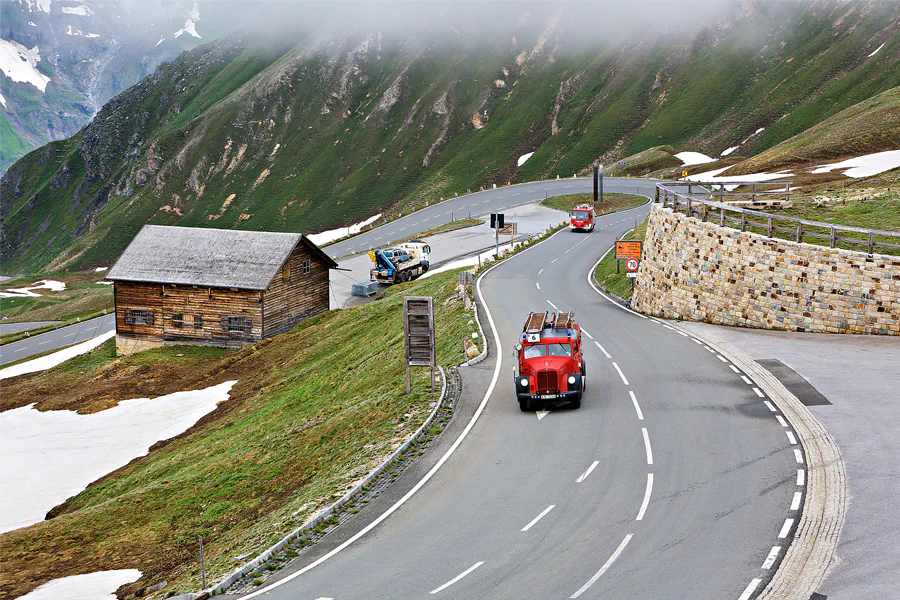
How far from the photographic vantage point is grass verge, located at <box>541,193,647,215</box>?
87688mm

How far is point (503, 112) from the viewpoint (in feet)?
571

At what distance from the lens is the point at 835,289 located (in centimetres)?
3188

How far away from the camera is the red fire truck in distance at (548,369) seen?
995 inches

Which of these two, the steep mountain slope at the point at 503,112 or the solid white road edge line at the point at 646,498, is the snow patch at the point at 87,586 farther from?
the steep mountain slope at the point at 503,112

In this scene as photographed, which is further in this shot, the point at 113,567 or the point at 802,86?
the point at 802,86

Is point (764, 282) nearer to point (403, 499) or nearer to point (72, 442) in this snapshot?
point (403, 499)

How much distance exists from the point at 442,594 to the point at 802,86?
14001 cm

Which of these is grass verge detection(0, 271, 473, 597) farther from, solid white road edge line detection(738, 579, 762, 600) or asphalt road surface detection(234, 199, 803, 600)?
solid white road edge line detection(738, 579, 762, 600)

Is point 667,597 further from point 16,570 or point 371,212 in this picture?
point 371,212

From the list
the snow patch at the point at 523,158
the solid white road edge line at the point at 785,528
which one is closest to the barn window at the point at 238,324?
the solid white road edge line at the point at 785,528

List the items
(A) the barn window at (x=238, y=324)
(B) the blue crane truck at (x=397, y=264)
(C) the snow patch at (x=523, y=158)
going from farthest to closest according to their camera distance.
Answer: (C) the snow patch at (x=523, y=158)
(B) the blue crane truck at (x=397, y=264)
(A) the barn window at (x=238, y=324)

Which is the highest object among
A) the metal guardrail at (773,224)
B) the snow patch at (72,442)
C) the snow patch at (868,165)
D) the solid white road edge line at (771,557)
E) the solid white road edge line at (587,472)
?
the snow patch at (868,165)

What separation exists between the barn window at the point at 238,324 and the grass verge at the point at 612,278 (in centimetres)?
2445

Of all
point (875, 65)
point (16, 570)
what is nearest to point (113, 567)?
point (16, 570)
